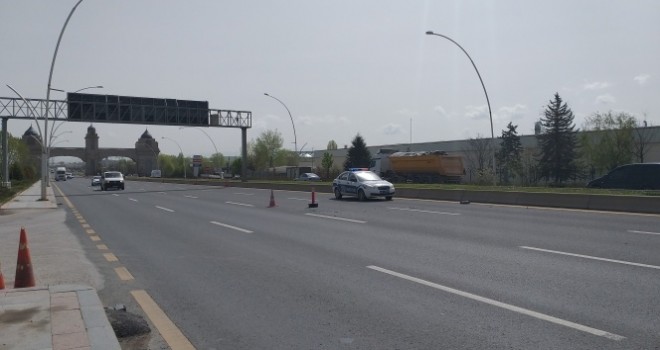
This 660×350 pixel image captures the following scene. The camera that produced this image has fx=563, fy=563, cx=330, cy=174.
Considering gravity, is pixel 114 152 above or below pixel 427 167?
Result: above

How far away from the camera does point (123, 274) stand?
8867 millimetres

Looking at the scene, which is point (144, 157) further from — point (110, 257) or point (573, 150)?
point (110, 257)

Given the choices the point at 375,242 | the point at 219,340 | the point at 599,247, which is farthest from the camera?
the point at 375,242

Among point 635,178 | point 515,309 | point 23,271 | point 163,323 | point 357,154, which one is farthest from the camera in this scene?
point 357,154

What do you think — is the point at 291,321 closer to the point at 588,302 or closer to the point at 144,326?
the point at 144,326

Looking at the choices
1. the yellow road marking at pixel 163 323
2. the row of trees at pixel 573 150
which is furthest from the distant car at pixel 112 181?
the yellow road marking at pixel 163 323

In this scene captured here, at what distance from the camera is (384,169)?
52.8 meters

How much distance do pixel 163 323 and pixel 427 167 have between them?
4187 cm

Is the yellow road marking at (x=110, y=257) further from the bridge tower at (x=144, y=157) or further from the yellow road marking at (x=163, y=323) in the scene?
the bridge tower at (x=144, y=157)

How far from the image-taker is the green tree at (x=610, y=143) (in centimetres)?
5069

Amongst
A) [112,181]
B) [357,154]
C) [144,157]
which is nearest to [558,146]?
[357,154]

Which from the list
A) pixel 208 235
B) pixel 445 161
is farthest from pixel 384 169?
pixel 208 235

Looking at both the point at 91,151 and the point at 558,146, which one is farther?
the point at 91,151

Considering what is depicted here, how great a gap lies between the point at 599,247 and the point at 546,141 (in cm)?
4590
